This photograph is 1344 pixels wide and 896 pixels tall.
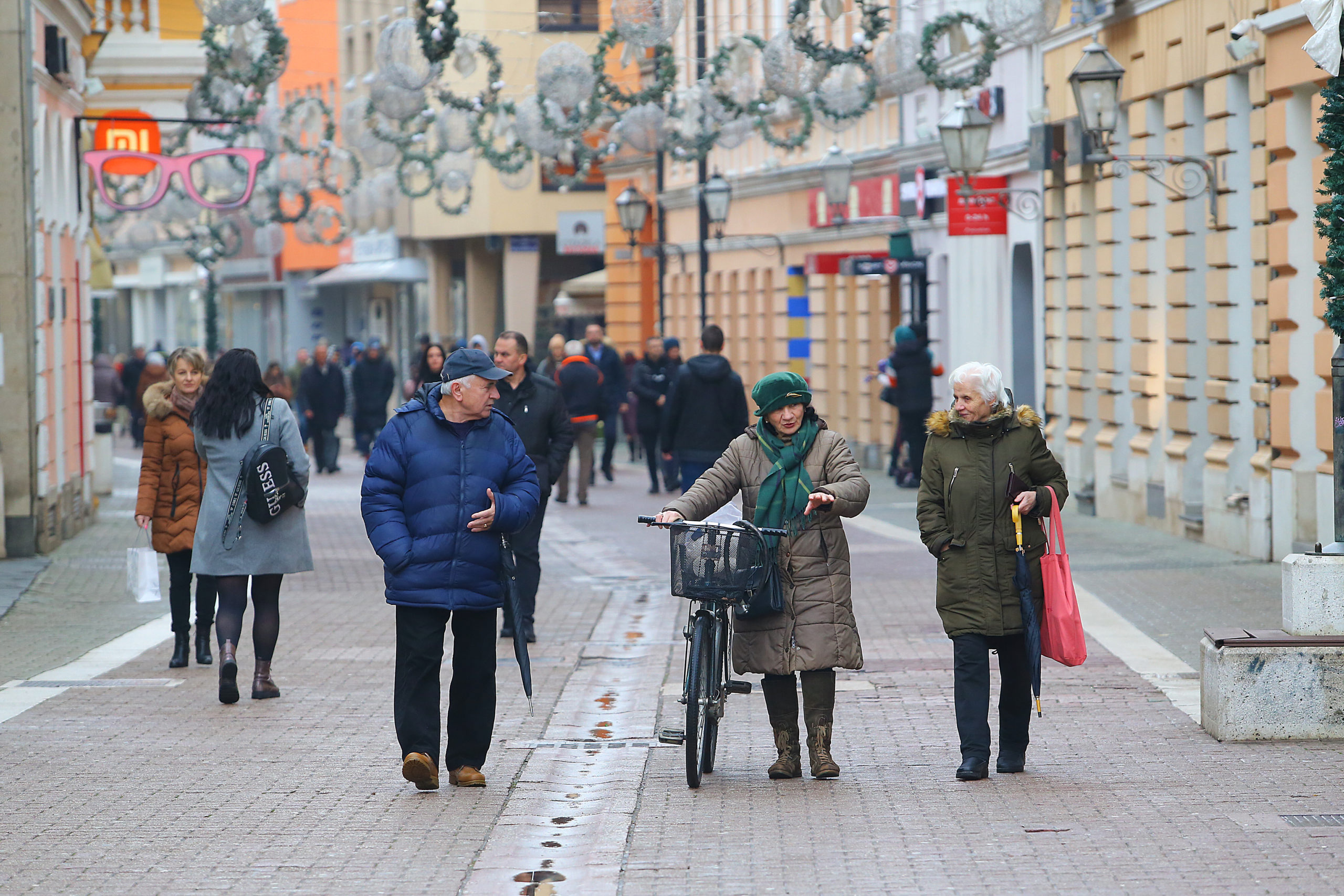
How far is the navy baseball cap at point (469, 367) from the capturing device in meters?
8.41

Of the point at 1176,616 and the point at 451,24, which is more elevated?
the point at 451,24

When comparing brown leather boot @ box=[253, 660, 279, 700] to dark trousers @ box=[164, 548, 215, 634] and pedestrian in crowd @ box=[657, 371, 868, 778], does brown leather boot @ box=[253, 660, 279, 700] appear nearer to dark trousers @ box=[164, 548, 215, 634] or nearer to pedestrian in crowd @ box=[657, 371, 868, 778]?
dark trousers @ box=[164, 548, 215, 634]

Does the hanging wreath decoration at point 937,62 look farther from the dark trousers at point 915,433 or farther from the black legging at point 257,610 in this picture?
the black legging at point 257,610

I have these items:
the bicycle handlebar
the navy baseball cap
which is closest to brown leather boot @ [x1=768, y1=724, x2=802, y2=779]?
the bicycle handlebar

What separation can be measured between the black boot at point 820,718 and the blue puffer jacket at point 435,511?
47.3 inches

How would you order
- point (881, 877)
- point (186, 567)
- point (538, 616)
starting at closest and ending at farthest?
point (881, 877) → point (186, 567) → point (538, 616)

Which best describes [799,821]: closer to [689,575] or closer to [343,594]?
[689,575]

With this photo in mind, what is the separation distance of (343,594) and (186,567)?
379 cm

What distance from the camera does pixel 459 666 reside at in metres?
8.66

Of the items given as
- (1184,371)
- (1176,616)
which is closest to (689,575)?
(1176,616)

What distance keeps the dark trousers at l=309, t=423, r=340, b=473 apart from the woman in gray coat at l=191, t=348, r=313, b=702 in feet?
69.9

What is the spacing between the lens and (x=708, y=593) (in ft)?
27.3

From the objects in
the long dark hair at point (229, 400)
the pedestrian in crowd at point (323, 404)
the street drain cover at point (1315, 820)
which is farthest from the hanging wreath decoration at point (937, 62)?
the pedestrian in crowd at point (323, 404)

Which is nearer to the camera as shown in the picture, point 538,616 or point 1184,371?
point 538,616
